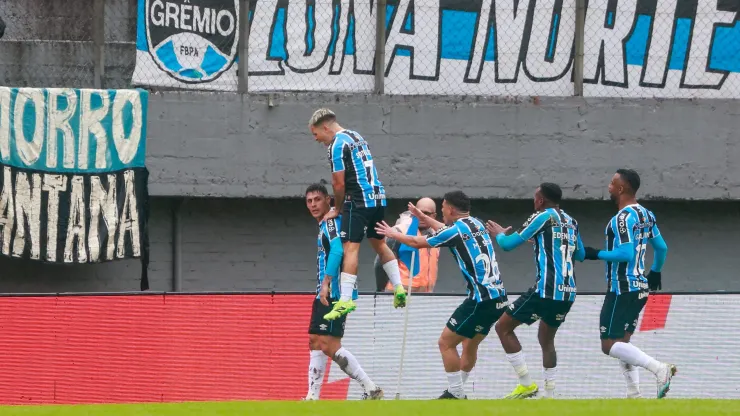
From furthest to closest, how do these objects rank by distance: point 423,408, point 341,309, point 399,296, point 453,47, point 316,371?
point 453,47 → point 316,371 → point 399,296 → point 341,309 → point 423,408

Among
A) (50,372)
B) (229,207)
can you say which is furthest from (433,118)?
(50,372)

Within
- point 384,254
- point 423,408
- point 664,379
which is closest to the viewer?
point 423,408

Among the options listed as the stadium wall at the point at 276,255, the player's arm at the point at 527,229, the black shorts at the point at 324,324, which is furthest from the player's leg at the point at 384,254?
the stadium wall at the point at 276,255

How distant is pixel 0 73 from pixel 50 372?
4.57 metres

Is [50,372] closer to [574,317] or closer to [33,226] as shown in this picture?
[33,226]

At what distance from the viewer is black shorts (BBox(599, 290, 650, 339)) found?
11.3 metres

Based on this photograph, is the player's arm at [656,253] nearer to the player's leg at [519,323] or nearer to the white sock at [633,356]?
the white sock at [633,356]

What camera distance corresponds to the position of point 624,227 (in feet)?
37.1

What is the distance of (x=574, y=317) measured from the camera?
43.5ft

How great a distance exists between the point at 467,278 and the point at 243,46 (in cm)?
596

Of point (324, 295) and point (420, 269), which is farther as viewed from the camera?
point (420, 269)

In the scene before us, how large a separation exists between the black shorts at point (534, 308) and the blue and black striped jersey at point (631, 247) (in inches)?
19.2

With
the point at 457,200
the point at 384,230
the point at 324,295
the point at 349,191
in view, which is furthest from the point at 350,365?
the point at 457,200

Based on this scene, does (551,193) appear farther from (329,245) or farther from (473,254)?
(329,245)
